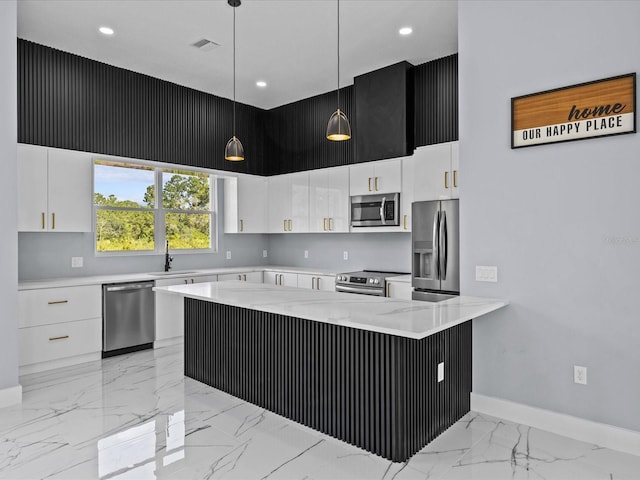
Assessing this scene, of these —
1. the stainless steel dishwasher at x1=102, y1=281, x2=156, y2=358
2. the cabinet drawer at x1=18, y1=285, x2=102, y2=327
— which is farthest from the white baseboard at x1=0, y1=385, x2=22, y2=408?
the stainless steel dishwasher at x1=102, y1=281, x2=156, y2=358

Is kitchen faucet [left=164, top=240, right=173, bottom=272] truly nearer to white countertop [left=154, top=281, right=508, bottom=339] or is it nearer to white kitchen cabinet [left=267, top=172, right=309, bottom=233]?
white kitchen cabinet [left=267, top=172, right=309, bottom=233]

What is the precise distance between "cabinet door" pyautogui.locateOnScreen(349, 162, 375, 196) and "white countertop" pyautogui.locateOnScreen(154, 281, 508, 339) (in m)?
2.04

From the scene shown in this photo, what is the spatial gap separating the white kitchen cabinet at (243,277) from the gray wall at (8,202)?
7.80ft

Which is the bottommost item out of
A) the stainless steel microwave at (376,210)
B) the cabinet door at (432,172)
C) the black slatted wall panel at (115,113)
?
the stainless steel microwave at (376,210)

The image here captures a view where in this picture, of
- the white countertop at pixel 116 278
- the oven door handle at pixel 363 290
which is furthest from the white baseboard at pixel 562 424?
the white countertop at pixel 116 278

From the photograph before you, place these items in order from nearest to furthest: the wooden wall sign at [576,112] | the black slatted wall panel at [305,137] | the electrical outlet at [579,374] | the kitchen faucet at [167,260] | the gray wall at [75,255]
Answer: the wooden wall sign at [576,112], the electrical outlet at [579,374], the gray wall at [75,255], the kitchen faucet at [167,260], the black slatted wall panel at [305,137]

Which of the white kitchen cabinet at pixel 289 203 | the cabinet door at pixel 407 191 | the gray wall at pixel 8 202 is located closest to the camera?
the gray wall at pixel 8 202

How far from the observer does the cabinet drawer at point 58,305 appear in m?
3.90

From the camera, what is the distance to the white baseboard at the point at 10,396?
325 centimetres

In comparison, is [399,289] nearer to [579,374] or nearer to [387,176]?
[387,176]

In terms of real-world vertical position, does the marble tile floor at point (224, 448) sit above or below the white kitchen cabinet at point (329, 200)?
below

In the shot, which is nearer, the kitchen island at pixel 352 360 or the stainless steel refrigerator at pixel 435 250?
the kitchen island at pixel 352 360

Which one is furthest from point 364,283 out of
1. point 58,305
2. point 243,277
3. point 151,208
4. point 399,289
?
point 58,305

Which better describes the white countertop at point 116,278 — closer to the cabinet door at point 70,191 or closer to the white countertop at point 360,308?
the cabinet door at point 70,191
